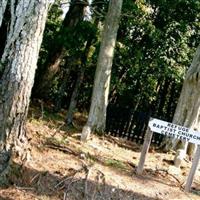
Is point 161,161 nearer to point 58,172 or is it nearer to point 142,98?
point 58,172

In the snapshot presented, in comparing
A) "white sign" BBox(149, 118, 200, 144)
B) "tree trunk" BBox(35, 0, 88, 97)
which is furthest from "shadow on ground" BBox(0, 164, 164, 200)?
"tree trunk" BBox(35, 0, 88, 97)

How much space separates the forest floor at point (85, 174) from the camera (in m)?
6.47

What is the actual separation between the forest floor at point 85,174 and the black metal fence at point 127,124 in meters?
3.02

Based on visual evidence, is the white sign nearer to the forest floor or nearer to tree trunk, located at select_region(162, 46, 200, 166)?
the forest floor

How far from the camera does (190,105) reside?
449 inches

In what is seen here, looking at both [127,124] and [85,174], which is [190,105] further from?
[85,174]

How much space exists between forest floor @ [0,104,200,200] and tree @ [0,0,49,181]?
20.2 inches

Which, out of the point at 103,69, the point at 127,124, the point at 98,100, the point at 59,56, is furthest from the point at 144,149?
the point at 59,56

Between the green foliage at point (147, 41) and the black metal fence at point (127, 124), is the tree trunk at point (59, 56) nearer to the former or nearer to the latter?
the green foliage at point (147, 41)

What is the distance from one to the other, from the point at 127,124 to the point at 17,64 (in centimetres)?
758

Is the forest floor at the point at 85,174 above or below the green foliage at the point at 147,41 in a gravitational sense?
below

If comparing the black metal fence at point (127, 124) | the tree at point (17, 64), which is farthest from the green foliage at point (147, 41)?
the tree at point (17, 64)

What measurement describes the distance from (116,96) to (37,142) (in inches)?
451

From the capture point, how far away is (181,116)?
453 inches
